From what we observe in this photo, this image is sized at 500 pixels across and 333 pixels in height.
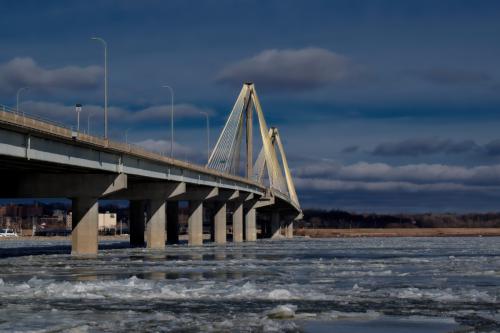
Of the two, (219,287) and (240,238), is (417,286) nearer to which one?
(219,287)

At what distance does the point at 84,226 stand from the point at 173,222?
52034 mm

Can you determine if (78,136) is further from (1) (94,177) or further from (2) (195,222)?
(2) (195,222)

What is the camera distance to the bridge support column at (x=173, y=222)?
11912 centimetres

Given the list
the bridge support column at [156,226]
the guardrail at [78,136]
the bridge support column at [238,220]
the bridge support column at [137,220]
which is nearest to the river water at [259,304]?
the guardrail at [78,136]

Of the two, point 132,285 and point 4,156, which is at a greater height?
point 4,156

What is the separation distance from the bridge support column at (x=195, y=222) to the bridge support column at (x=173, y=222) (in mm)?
5913

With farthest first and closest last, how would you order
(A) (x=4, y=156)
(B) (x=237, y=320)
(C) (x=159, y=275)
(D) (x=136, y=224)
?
(D) (x=136, y=224) → (A) (x=4, y=156) → (C) (x=159, y=275) → (B) (x=237, y=320)

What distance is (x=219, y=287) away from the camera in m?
28.8

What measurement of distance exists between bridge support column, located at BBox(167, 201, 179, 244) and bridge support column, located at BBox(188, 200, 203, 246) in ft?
19.4

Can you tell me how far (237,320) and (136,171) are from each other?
191 feet

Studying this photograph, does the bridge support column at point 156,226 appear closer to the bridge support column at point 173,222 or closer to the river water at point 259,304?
the bridge support column at point 173,222

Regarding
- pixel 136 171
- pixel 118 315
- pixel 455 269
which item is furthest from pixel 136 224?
pixel 118 315

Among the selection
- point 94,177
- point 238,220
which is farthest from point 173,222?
point 94,177

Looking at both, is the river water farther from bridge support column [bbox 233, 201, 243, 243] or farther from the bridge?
bridge support column [bbox 233, 201, 243, 243]
